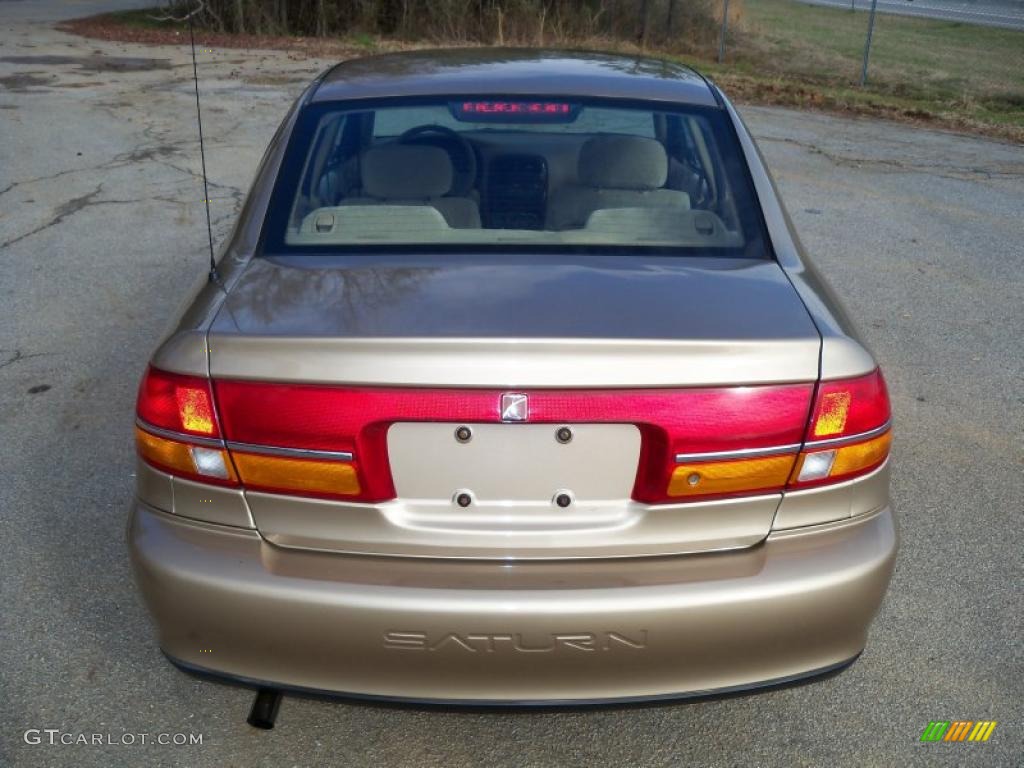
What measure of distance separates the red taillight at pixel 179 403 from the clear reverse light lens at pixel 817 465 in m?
1.23

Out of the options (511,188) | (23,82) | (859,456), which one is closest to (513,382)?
(859,456)

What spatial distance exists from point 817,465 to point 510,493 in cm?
66

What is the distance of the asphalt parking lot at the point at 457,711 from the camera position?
2602 millimetres

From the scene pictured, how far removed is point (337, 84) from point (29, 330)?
117 inches

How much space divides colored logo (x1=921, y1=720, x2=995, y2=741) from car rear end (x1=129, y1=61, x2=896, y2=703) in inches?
22.9

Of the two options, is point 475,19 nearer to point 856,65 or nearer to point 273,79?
point 273,79

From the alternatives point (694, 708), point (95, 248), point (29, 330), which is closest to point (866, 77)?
point (95, 248)

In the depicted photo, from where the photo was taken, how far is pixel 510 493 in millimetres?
2117

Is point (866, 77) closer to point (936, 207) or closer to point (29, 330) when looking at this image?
point (936, 207)

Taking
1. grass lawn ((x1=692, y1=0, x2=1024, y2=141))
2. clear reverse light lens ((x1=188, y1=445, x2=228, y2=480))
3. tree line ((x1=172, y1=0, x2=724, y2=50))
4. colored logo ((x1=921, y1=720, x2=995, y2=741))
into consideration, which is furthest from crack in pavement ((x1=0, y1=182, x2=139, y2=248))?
tree line ((x1=172, y1=0, x2=724, y2=50))

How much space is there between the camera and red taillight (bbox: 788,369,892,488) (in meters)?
2.15

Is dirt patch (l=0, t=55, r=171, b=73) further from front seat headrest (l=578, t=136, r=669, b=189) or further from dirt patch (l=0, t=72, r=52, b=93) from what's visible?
front seat headrest (l=578, t=136, r=669, b=189)

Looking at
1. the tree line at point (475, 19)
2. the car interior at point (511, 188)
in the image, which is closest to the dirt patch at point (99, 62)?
the tree line at point (475, 19)

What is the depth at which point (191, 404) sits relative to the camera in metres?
2.14
